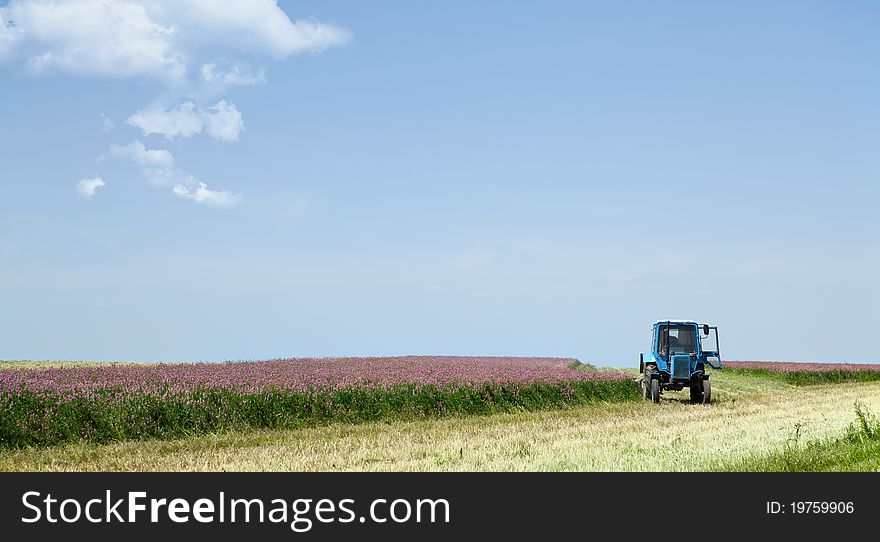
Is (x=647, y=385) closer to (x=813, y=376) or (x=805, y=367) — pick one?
(x=813, y=376)

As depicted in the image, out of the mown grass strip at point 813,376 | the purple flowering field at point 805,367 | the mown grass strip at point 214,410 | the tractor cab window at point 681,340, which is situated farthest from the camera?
the purple flowering field at point 805,367

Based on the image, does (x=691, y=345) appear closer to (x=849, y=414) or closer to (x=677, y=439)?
(x=849, y=414)

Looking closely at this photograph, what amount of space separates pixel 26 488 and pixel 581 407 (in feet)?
52.4

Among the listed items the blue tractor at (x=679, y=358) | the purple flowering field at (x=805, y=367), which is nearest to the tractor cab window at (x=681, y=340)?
the blue tractor at (x=679, y=358)

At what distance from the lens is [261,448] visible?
1269 cm

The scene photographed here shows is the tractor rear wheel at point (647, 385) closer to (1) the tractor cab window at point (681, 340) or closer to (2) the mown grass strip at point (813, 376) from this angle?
(1) the tractor cab window at point (681, 340)

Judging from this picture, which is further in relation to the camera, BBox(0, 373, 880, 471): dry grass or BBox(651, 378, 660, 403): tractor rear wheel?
BBox(651, 378, 660, 403): tractor rear wheel

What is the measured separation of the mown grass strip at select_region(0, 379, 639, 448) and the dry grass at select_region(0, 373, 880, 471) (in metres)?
0.64

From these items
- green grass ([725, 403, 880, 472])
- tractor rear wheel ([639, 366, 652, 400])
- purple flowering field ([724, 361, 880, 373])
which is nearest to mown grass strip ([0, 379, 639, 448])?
tractor rear wheel ([639, 366, 652, 400])

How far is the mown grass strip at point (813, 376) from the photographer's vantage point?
4369 centimetres

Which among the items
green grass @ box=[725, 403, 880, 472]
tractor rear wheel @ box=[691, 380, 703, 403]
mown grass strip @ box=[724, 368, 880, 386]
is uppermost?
green grass @ box=[725, 403, 880, 472]

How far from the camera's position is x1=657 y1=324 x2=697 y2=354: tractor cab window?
23.2 m

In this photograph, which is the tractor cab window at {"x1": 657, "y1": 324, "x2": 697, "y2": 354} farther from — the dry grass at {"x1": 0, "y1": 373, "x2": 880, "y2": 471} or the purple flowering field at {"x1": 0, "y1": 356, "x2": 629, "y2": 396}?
the dry grass at {"x1": 0, "y1": 373, "x2": 880, "y2": 471}

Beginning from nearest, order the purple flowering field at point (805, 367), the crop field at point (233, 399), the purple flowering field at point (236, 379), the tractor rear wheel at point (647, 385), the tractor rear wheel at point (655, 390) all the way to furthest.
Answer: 1. the crop field at point (233, 399)
2. the purple flowering field at point (236, 379)
3. the tractor rear wheel at point (655, 390)
4. the tractor rear wheel at point (647, 385)
5. the purple flowering field at point (805, 367)
